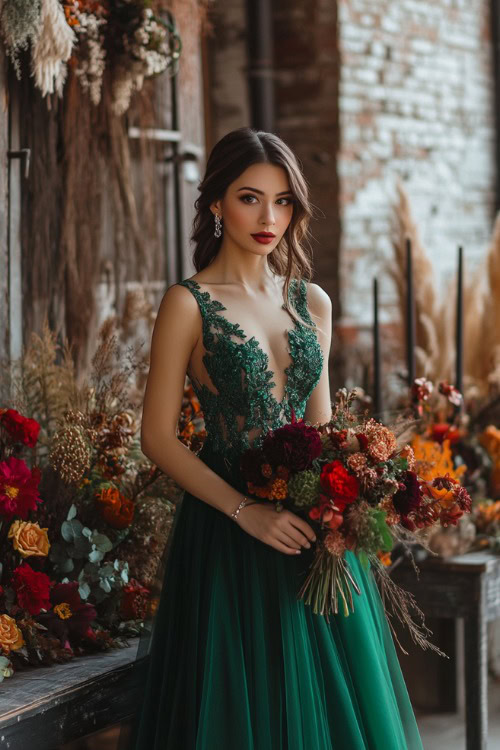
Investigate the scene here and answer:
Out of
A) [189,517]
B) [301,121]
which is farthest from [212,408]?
[301,121]

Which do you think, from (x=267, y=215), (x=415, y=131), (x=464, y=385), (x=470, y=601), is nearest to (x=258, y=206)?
(x=267, y=215)

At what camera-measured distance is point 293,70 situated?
484 centimetres

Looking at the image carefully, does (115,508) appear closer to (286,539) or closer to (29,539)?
(29,539)

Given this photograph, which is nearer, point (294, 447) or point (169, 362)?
point (294, 447)

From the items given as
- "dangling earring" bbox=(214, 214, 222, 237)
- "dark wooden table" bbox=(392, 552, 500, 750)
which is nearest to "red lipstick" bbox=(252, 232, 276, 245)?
"dangling earring" bbox=(214, 214, 222, 237)

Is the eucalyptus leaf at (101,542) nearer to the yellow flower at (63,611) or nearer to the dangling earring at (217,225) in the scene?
the yellow flower at (63,611)

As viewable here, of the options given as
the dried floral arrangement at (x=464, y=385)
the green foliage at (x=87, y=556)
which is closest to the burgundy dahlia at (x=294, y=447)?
the green foliage at (x=87, y=556)

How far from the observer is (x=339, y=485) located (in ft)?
6.52

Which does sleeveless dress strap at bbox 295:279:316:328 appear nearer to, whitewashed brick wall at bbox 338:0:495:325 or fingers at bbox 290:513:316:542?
fingers at bbox 290:513:316:542

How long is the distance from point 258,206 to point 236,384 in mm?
399

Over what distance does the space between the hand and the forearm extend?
0.25 feet

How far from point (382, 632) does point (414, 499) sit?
43 cm

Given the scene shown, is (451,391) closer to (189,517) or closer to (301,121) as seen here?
(189,517)

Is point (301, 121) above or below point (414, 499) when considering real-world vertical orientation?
above
